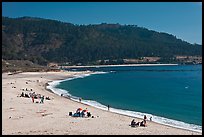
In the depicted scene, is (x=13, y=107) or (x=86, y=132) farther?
(x=13, y=107)

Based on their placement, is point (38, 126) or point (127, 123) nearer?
point (38, 126)

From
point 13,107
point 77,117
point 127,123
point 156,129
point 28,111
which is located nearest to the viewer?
point 156,129

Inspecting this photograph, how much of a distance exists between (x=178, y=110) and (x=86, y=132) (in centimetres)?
1686

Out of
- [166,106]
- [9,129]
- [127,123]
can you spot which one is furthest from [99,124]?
[166,106]

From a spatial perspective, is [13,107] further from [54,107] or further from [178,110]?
[178,110]

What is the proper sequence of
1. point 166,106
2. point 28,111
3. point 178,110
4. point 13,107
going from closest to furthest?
1. point 28,111
2. point 13,107
3. point 178,110
4. point 166,106

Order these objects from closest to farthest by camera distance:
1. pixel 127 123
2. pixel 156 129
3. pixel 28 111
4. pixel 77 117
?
1. pixel 156 129
2. pixel 127 123
3. pixel 77 117
4. pixel 28 111

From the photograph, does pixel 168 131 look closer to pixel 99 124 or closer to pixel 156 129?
pixel 156 129

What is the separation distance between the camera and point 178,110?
3481 centimetres

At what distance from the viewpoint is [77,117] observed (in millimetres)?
26594

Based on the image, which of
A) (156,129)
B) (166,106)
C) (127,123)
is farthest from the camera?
(166,106)

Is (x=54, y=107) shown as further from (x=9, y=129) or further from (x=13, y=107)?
(x=9, y=129)

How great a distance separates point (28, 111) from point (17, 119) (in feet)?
13.4

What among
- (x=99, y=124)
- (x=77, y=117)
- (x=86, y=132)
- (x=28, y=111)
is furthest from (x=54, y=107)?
(x=86, y=132)
